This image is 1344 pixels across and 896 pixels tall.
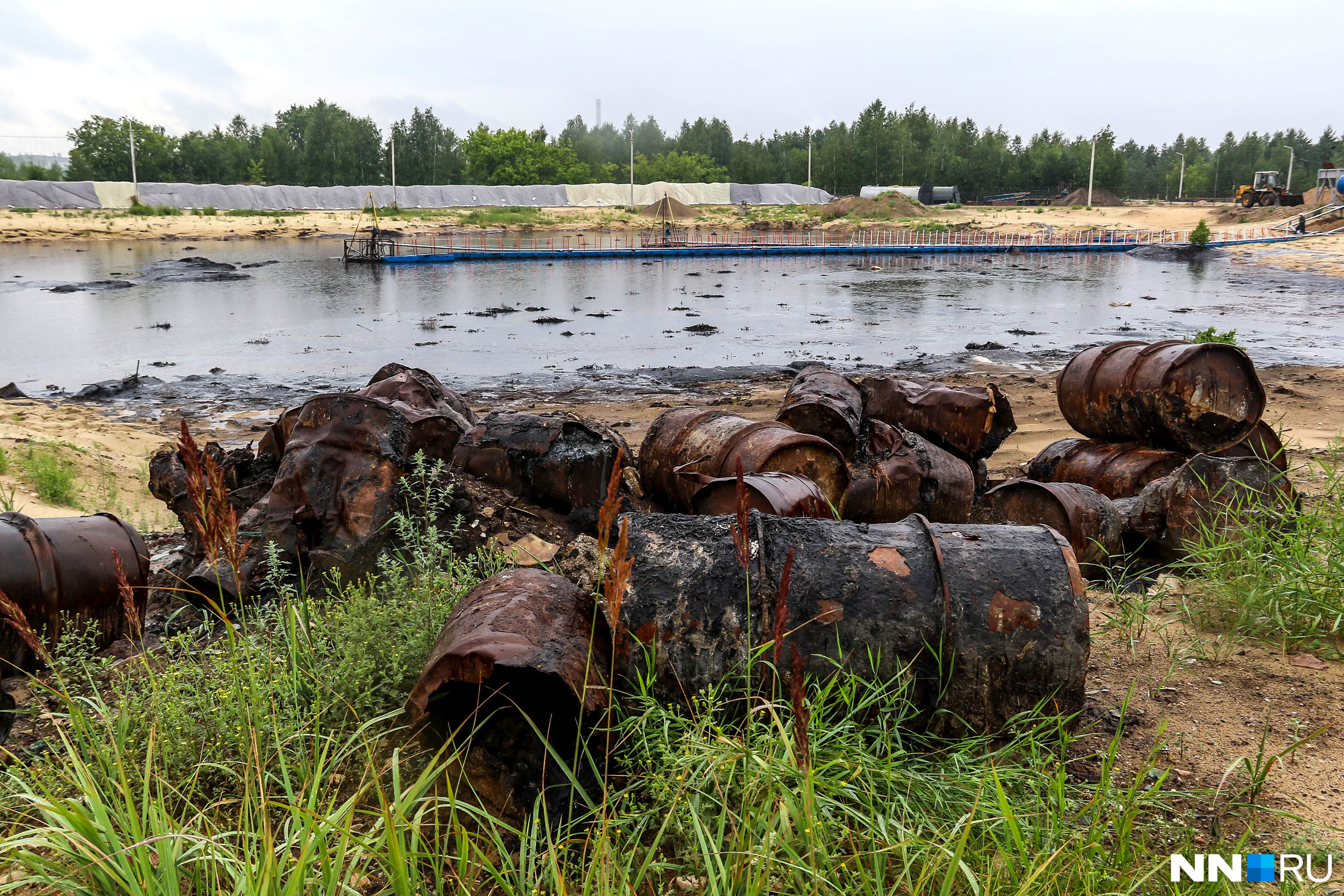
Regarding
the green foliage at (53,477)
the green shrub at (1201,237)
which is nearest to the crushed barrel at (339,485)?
the green foliage at (53,477)

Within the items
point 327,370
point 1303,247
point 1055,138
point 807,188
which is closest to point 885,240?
point 1303,247

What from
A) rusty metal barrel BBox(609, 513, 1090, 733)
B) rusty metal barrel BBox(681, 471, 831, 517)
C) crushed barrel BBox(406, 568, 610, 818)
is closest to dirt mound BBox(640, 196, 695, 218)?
rusty metal barrel BBox(681, 471, 831, 517)

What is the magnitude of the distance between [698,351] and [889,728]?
14060 mm

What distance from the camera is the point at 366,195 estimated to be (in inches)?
2840

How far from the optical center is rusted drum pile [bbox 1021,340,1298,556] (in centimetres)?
504

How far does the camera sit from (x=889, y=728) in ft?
9.30

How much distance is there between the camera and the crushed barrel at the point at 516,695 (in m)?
2.56

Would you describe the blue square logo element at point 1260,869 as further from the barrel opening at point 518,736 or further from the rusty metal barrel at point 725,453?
the rusty metal barrel at point 725,453

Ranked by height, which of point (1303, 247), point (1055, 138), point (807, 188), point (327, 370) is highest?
point (1055, 138)

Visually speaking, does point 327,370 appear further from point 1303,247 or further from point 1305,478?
point 1303,247

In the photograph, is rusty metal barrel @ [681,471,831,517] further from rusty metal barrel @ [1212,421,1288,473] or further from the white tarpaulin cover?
the white tarpaulin cover

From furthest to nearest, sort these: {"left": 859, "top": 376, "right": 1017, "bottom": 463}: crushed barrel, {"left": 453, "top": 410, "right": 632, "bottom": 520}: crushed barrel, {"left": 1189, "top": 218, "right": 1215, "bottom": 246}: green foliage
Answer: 1. {"left": 1189, "top": 218, "right": 1215, "bottom": 246}: green foliage
2. {"left": 859, "top": 376, "right": 1017, "bottom": 463}: crushed barrel
3. {"left": 453, "top": 410, "right": 632, "bottom": 520}: crushed barrel

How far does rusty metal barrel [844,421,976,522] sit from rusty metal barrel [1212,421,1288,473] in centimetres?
151

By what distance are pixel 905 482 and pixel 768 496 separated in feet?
5.56
